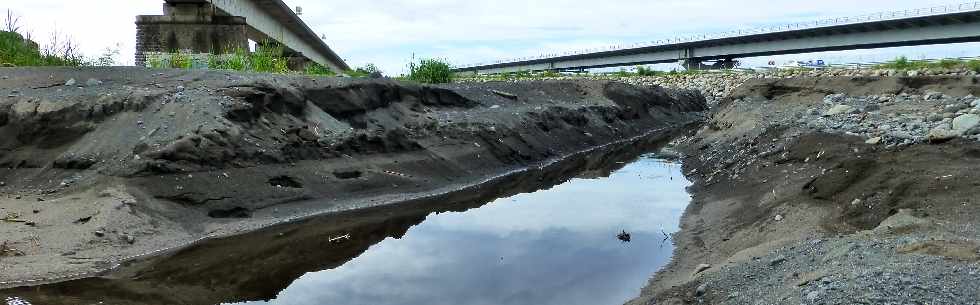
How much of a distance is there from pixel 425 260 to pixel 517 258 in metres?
1.24

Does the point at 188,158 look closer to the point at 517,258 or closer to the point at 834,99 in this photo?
the point at 517,258

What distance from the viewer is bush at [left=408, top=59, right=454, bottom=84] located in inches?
1144

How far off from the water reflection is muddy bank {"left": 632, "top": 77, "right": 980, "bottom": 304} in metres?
0.81

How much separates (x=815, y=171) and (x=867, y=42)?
139 ft

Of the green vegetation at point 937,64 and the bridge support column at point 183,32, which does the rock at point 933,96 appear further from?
the bridge support column at point 183,32

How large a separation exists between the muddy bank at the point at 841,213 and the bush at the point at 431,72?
44.9 ft

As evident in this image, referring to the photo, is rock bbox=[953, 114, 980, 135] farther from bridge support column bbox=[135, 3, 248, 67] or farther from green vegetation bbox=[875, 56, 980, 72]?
bridge support column bbox=[135, 3, 248, 67]

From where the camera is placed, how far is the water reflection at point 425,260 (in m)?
7.80

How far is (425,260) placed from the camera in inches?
371

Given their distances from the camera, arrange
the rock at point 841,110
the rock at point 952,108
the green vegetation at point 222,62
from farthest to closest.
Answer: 1. the green vegetation at point 222,62
2. the rock at point 841,110
3. the rock at point 952,108

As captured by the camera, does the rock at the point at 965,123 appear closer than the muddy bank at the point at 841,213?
No

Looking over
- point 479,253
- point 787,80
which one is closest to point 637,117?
point 787,80

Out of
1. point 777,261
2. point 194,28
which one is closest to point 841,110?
point 777,261

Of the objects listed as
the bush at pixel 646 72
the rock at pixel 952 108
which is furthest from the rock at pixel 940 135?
the bush at pixel 646 72
